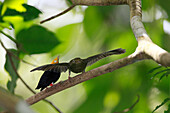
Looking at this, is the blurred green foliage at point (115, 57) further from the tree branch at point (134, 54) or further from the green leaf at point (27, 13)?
the tree branch at point (134, 54)

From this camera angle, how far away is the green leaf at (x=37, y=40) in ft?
3.21

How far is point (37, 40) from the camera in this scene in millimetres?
989

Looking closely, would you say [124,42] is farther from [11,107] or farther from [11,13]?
[11,107]

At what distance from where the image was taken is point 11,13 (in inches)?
37.6

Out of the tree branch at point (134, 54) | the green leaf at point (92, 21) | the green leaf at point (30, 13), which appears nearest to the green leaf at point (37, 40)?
the green leaf at point (30, 13)

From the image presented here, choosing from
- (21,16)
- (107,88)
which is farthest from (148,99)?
(21,16)

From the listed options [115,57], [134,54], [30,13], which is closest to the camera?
[134,54]

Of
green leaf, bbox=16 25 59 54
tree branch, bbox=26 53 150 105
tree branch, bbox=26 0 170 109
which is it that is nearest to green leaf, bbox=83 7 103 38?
green leaf, bbox=16 25 59 54

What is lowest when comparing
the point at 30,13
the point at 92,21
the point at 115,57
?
the point at 115,57

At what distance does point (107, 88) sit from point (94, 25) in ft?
1.30

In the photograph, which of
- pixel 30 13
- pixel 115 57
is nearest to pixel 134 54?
pixel 30 13

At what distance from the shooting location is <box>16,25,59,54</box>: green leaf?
979 mm

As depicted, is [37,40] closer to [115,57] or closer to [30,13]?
[30,13]

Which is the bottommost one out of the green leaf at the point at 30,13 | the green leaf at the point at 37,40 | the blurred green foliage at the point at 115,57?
the blurred green foliage at the point at 115,57
